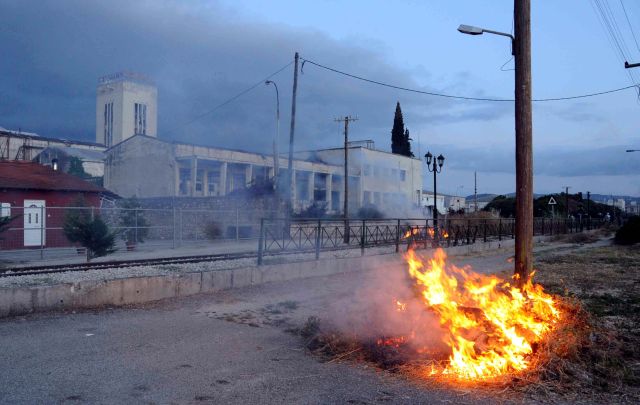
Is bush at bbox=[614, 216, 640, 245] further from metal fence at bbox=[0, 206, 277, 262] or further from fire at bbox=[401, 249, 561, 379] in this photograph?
fire at bbox=[401, 249, 561, 379]

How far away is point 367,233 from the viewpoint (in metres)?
17.7

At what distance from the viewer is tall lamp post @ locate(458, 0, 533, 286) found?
7078mm

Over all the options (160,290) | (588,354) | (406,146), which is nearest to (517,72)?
(588,354)

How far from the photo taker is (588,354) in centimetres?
538

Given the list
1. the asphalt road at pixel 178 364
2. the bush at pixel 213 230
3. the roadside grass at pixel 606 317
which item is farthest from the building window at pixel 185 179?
the asphalt road at pixel 178 364

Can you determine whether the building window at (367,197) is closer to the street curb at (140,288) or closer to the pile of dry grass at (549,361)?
the street curb at (140,288)

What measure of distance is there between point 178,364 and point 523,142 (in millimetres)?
5330

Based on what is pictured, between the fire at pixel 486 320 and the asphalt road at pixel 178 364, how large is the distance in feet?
2.31

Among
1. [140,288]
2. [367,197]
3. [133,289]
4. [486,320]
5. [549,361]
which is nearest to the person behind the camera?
[549,361]

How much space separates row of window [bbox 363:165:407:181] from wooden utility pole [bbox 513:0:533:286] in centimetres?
4495

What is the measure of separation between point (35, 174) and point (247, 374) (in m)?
21.6

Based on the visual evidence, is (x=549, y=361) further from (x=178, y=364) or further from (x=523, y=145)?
(x=178, y=364)

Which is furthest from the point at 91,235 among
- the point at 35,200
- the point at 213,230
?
the point at 213,230

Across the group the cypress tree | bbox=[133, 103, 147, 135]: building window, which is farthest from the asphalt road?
the cypress tree
